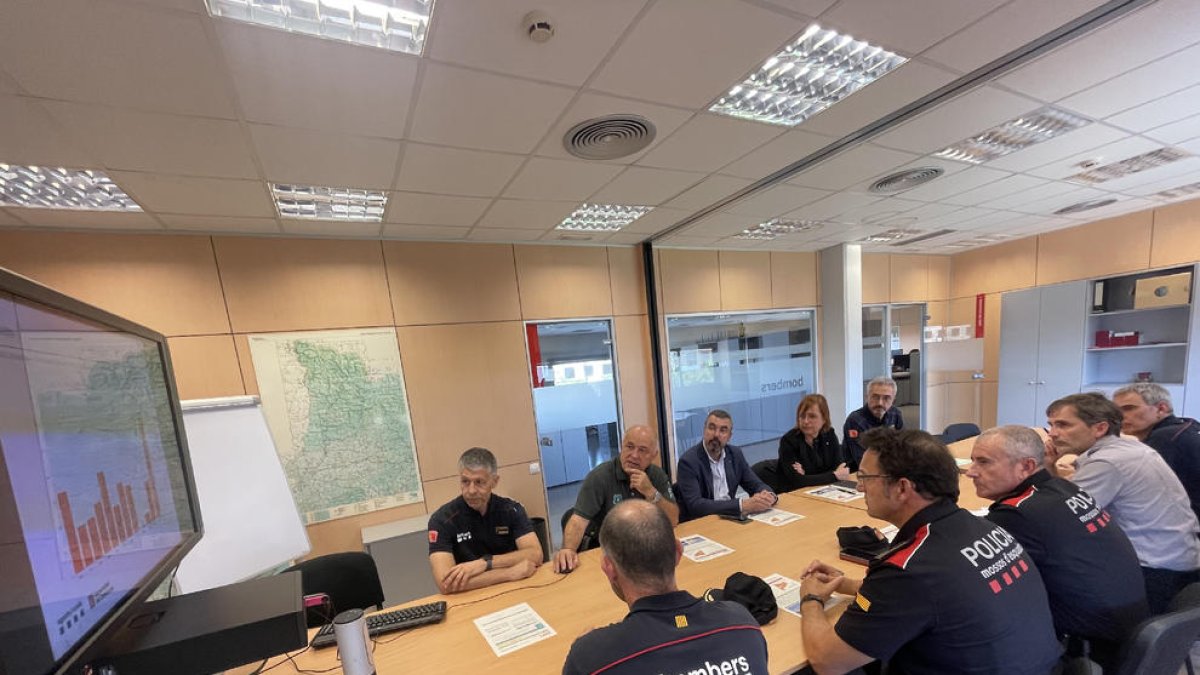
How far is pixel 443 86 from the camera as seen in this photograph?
179cm

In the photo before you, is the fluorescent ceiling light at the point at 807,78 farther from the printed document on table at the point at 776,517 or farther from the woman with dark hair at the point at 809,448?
the printed document on table at the point at 776,517

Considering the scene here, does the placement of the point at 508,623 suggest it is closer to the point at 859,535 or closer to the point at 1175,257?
the point at 859,535

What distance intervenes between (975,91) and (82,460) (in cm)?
365

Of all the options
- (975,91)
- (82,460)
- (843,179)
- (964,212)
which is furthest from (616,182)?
(964,212)

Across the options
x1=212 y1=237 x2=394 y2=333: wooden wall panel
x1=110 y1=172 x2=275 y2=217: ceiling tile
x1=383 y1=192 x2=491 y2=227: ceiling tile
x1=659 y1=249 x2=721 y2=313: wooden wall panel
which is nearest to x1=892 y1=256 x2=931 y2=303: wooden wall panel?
x1=659 y1=249 x2=721 y2=313: wooden wall panel

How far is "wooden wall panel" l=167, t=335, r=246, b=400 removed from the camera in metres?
3.13

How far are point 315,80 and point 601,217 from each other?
98.8 inches

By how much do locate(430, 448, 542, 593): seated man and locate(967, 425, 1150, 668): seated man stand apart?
211cm

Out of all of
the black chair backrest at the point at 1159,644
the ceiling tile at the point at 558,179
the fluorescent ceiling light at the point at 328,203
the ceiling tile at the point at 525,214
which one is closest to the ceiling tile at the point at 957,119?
→ the ceiling tile at the point at 558,179

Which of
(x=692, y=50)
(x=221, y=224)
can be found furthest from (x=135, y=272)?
(x=692, y=50)

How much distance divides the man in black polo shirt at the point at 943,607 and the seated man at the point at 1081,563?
0.33 meters

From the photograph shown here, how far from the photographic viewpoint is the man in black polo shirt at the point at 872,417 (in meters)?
3.57

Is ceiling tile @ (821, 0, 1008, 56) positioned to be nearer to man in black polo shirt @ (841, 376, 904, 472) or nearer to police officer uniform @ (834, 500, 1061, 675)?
police officer uniform @ (834, 500, 1061, 675)

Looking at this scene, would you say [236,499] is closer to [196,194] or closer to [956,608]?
[196,194]
